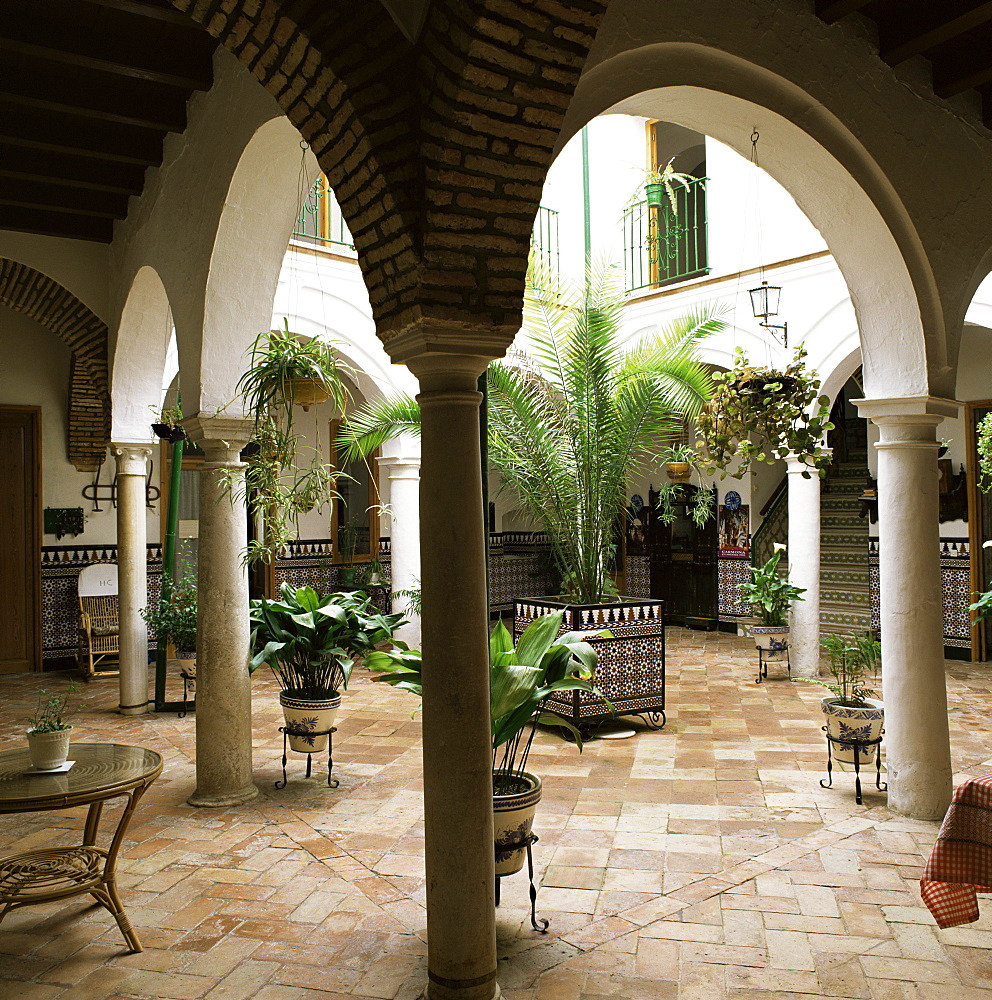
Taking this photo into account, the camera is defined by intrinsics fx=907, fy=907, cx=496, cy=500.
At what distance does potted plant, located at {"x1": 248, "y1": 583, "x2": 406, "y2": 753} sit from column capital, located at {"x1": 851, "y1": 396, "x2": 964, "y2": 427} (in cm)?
344

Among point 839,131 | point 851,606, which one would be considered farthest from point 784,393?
point 851,606

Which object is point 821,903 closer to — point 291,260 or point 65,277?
point 65,277

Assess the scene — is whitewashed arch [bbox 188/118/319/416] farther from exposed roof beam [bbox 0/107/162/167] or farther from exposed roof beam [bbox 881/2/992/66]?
exposed roof beam [bbox 881/2/992/66]

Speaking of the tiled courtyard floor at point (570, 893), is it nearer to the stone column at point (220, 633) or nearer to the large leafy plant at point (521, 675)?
the stone column at point (220, 633)

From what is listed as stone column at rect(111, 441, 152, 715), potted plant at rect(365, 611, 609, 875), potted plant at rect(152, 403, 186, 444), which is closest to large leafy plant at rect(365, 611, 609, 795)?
potted plant at rect(365, 611, 609, 875)

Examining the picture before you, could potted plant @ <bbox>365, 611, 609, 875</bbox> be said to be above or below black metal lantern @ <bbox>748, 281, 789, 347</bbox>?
below

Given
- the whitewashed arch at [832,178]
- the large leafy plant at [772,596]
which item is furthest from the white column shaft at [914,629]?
the large leafy plant at [772,596]

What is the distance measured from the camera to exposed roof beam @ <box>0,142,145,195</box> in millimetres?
6379

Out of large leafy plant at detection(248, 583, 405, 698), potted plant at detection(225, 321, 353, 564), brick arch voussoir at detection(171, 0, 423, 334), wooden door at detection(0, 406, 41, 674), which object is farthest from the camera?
wooden door at detection(0, 406, 41, 674)

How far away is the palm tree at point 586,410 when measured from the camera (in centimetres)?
776

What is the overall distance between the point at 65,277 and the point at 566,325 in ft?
14.3

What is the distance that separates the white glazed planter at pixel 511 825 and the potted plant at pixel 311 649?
2.25 meters

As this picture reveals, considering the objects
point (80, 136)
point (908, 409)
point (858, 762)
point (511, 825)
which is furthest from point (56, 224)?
point (858, 762)

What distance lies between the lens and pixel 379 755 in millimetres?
6898
